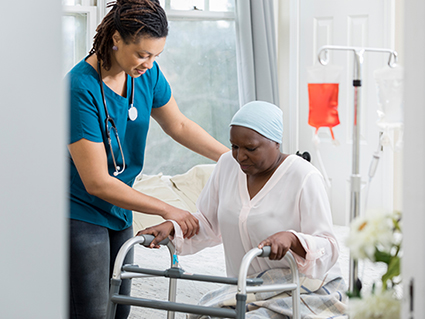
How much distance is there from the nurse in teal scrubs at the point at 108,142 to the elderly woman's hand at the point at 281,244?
362 mm

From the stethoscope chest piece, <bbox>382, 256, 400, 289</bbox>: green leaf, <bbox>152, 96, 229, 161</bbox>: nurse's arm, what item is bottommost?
<bbox>382, 256, 400, 289</bbox>: green leaf

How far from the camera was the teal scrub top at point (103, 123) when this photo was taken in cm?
138

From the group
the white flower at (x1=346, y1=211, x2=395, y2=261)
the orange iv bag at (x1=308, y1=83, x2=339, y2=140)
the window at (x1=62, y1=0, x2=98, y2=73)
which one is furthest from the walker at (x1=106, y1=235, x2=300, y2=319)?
the window at (x1=62, y1=0, x2=98, y2=73)

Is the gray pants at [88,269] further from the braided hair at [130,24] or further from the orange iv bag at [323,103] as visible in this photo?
the orange iv bag at [323,103]

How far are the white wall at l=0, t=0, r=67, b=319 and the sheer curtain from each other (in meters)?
3.17

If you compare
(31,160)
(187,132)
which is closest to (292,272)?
(187,132)

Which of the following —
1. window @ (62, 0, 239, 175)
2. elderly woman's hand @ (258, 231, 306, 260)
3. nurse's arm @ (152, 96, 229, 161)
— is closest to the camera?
elderly woman's hand @ (258, 231, 306, 260)

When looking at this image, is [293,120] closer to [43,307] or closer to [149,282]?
[149,282]

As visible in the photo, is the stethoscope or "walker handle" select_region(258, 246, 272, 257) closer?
"walker handle" select_region(258, 246, 272, 257)

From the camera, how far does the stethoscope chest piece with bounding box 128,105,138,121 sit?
153 centimetres

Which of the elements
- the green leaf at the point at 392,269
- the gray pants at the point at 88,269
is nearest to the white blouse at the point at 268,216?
the gray pants at the point at 88,269

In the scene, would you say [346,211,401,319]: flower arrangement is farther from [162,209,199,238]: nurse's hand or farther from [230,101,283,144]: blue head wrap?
[162,209,199,238]: nurse's hand

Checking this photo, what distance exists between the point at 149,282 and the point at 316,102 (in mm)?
1836

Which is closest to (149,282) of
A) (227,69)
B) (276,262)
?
(276,262)
